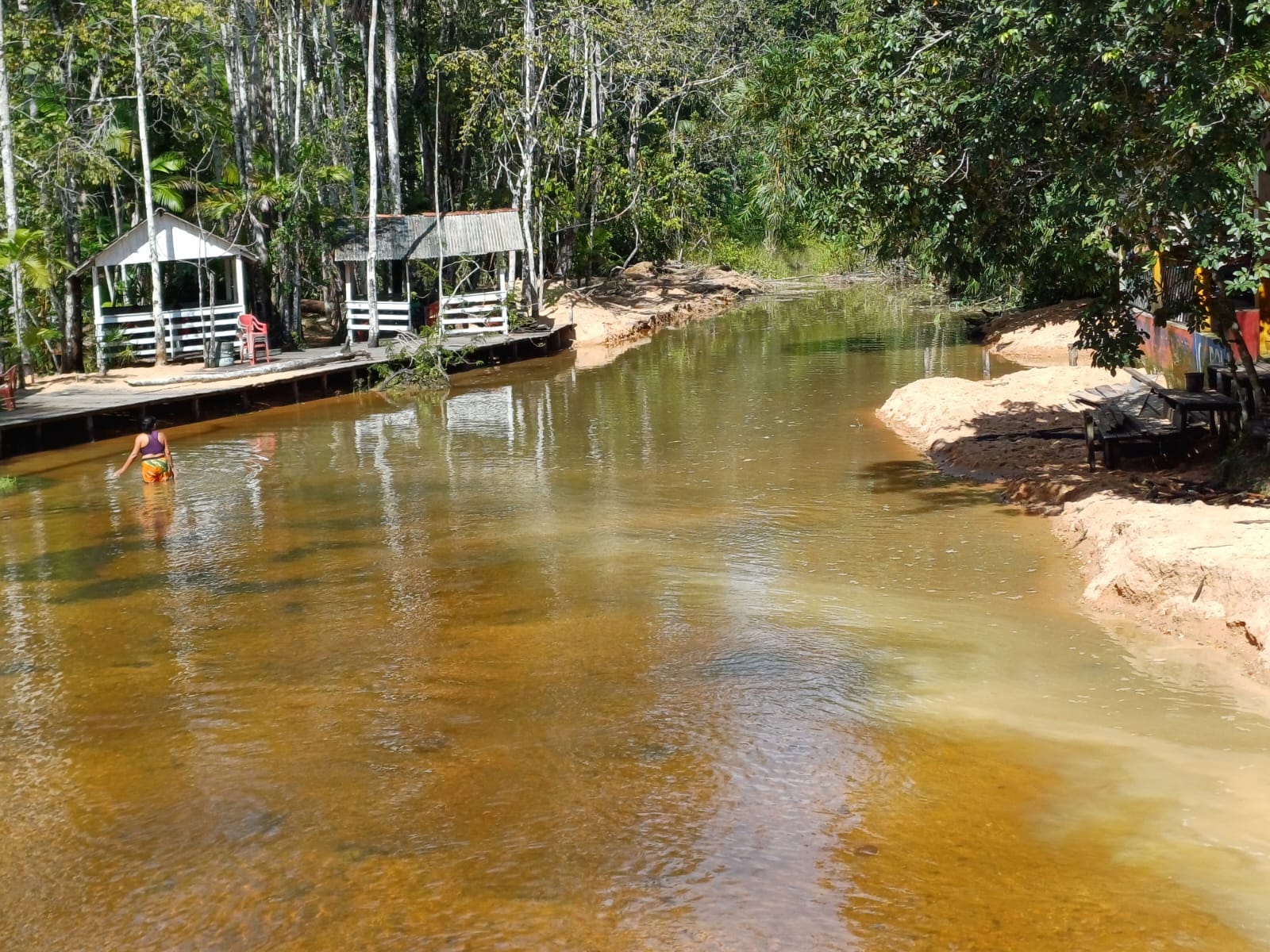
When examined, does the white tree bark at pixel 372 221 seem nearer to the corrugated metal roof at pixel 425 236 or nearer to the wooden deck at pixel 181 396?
the corrugated metal roof at pixel 425 236

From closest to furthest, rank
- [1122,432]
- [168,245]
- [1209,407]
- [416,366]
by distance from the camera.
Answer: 1. [1209,407]
2. [1122,432]
3. [168,245]
4. [416,366]

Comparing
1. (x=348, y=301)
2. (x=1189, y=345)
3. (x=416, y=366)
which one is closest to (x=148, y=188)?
(x=416, y=366)

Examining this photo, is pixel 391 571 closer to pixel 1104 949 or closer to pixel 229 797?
pixel 229 797

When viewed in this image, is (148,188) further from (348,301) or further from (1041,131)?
Answer: (1041,131)

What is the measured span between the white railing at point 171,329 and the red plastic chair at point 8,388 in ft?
14.3

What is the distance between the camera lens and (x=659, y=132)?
5134 cm

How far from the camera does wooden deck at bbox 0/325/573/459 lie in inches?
913

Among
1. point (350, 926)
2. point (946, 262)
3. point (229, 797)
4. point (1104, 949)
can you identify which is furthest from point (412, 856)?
point (946, 262)

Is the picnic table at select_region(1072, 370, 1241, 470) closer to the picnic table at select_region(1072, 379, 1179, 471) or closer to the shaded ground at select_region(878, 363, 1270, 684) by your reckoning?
the picnic table at select_region(1072, 379, 1179, 471)

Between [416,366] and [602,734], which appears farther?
[416,366]

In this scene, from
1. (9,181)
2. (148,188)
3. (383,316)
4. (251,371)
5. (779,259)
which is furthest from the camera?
(779,259)

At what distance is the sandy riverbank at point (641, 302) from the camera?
131 feet

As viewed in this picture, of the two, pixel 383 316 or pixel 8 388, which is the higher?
pixel 383 316

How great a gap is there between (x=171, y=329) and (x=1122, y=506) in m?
23.2
